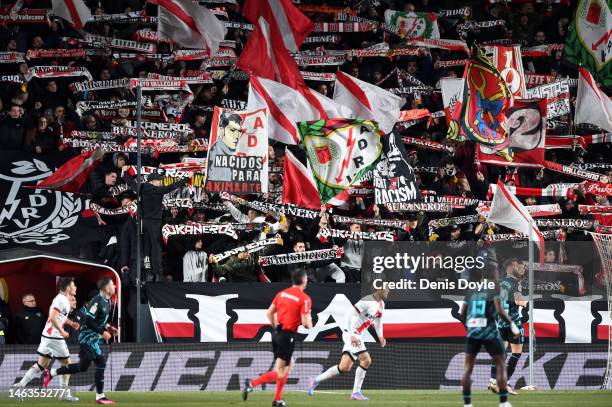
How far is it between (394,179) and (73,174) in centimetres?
715

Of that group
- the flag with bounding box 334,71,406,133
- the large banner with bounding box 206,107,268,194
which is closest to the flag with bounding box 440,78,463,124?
the flag with bounding box 334,71,406,133

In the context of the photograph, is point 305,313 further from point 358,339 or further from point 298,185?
point 298,185

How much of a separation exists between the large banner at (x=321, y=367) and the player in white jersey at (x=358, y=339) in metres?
2.22

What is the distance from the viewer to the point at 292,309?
17422mm

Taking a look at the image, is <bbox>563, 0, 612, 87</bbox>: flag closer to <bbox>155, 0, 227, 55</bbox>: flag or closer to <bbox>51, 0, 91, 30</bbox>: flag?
<bbox>155, 0, 227, 55</bbox>: flag

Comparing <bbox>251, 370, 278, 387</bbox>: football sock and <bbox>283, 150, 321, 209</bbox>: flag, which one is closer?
<bbox>251, 370, 278, 387</bbox>: football sock

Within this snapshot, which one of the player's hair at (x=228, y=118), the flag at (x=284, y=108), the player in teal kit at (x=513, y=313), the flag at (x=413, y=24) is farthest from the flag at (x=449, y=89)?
the player in teal kit at (x=513, y=313)

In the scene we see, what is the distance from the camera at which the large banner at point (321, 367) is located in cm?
2236

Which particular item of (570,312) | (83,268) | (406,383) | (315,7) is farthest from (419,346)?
(315,7)

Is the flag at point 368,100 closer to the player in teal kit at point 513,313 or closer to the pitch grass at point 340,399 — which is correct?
the player in teal kit at point 513,313

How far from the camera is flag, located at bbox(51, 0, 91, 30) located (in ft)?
88.1

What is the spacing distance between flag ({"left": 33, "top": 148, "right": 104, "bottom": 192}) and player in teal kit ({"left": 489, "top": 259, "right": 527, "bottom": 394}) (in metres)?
8.95

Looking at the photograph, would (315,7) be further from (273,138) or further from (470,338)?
(470,338)

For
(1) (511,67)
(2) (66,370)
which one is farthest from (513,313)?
(1) (511,67)
